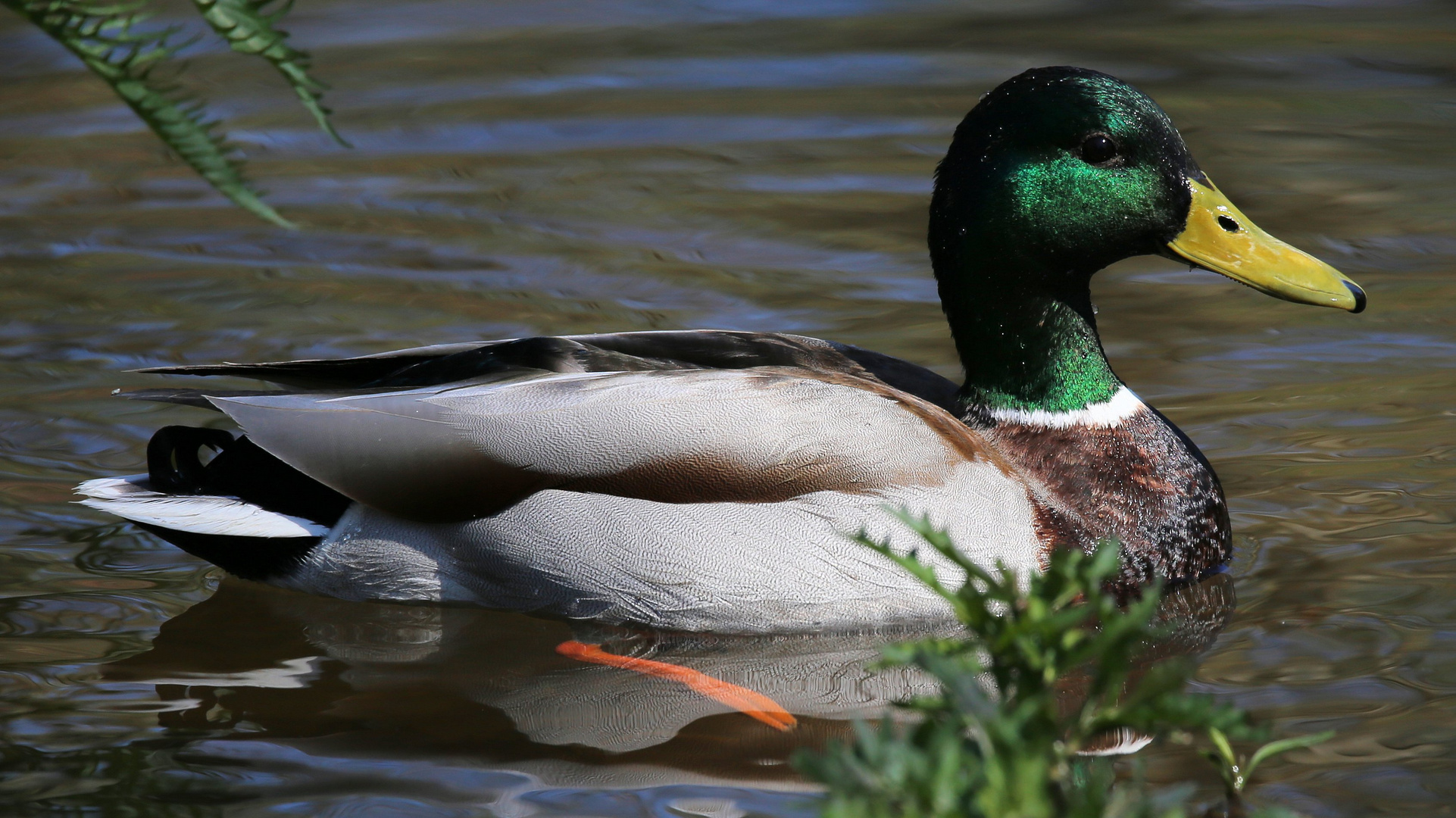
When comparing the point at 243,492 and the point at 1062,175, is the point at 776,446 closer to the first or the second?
the point at 1062,175

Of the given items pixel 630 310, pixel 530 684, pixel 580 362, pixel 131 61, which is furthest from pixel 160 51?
pixel 630 310

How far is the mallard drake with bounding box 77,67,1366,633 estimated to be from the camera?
4523 mm

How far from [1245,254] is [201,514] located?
326 centimetres

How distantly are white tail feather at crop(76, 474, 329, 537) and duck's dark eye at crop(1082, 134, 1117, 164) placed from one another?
2.55 metres

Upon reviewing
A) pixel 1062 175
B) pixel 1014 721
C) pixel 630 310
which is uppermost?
pixel 1062 175

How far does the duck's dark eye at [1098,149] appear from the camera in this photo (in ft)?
16.2

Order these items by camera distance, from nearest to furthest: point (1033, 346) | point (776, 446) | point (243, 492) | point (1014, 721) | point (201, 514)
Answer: point (1014, 721)
point (776, 446)
point (201, 514)
point (243, 492)
point (1033, 346)

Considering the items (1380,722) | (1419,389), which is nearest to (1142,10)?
(1419,389)

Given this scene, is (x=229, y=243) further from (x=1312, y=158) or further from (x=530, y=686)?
(x=1312, y=158)

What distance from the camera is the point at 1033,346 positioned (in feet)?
16.9

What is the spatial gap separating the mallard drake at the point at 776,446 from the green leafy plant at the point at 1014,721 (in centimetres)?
216

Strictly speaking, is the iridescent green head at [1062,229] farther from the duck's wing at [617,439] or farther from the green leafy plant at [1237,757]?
the green leafy plant at [1237,757]

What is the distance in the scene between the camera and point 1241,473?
19.2 ft

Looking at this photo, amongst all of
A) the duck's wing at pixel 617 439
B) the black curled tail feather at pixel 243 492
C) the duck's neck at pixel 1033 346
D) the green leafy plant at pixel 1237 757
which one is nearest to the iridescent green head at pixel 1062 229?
the duck's neck at pixel 1033 346
